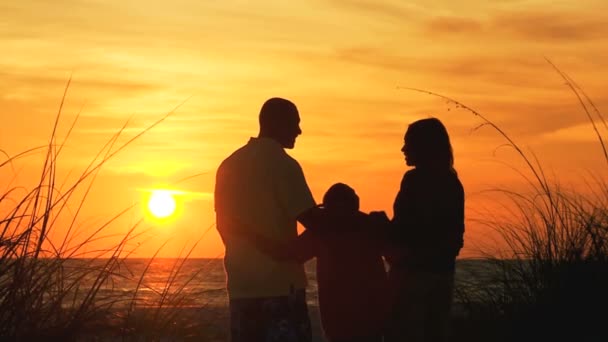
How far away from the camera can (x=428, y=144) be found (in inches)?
190

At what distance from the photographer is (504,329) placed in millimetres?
6926

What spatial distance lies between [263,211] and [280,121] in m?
0.47

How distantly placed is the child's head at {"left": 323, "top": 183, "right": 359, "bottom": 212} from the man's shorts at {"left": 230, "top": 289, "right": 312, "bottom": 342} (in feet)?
1.53

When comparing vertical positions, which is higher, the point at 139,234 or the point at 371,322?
the point at 139,234

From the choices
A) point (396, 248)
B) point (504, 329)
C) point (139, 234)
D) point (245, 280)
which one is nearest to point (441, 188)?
point (396, 248)

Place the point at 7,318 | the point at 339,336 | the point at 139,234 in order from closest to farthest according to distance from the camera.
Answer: the point at 7,318 < the point at 339,336 < the point at 139,234

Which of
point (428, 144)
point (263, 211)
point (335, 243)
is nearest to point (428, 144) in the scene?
point (428, 144)

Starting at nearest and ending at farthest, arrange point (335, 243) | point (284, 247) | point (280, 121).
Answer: point (284, 247) < point (280, 121) < point (335, 243)

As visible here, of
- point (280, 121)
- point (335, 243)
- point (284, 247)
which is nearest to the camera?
point (284, 247)

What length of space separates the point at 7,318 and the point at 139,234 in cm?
130

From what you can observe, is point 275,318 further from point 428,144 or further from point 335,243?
point 428,144

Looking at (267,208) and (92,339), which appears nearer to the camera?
(267,208)

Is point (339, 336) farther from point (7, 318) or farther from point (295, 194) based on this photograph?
point (7, 318)

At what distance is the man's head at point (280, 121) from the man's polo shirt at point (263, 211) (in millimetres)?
42
